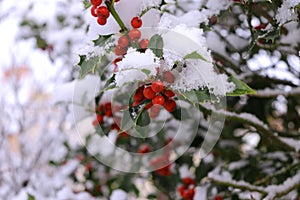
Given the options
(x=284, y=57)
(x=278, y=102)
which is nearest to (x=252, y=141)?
(x=278, y=102)

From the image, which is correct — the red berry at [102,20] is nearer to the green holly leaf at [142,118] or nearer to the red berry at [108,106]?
the green holly leaf at [142,118]

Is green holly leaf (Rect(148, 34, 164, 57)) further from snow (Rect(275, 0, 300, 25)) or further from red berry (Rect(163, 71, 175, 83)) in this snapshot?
snow (Rect(275, 0, 300, 25))

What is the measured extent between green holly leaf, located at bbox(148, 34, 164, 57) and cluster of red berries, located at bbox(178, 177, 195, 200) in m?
0.91

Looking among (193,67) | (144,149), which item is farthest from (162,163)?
(193,67)

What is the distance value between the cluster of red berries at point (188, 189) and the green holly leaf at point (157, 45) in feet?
2.97

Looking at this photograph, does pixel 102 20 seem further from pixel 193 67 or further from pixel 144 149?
pixel 144 149

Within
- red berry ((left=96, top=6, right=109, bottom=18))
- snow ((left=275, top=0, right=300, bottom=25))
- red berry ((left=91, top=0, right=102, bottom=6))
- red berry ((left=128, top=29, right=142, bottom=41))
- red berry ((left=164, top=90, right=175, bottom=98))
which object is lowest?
snow ((left=275, top=0, right=300, bottom=25))

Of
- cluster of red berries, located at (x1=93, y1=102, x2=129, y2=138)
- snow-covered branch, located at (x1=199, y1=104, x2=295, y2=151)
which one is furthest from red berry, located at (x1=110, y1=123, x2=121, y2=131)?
snow-covered branch, located at (x1=199, y1=104, x2=295, y2=151)

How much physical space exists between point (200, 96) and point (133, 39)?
189 millimetres

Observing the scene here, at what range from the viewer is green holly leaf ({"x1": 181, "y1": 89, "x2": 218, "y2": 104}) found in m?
0.82

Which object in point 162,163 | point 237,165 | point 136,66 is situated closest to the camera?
point 136,66

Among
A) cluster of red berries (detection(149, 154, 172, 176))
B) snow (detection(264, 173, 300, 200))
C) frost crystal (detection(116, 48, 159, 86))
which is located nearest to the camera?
frost crystal (detection(116, 48, 159, 86))

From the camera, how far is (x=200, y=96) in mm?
842

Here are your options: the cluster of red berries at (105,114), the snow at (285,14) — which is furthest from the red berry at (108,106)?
the snow at (285,14)
